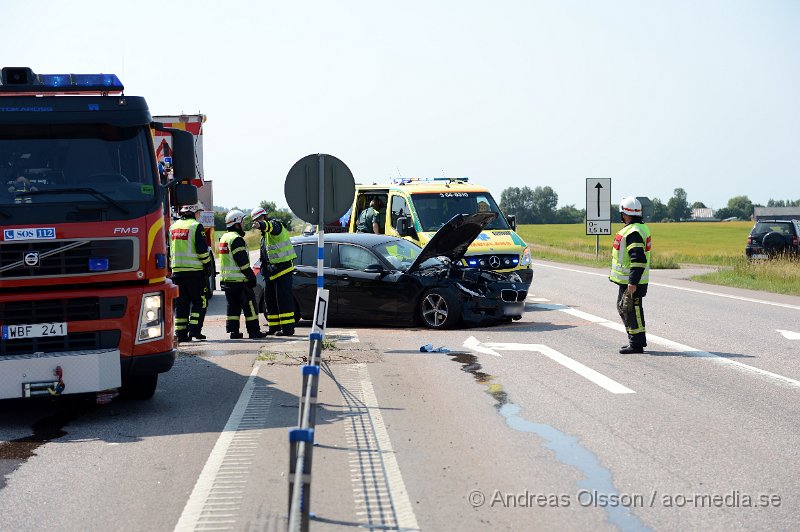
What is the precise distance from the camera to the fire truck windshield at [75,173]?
859 centimetres

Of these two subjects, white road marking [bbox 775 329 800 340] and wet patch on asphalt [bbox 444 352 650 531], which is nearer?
wet patch on asphalt [bbox 444 352 650 531]

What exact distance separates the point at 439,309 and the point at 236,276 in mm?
3075

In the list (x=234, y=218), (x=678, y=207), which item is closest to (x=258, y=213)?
(x=234, y=218)

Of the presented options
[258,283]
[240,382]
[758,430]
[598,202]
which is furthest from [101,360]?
[598,202]

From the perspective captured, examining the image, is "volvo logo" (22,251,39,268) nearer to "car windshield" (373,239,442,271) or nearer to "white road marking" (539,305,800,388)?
"white road marking" (539,305,800,388)

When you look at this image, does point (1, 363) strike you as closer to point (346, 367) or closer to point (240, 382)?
point (240, 382)

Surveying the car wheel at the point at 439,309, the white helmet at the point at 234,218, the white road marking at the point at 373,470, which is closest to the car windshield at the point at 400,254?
the car wheel at the point at 439,309

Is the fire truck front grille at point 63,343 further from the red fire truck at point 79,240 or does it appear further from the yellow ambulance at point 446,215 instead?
the yellow ambulance at point 446,215

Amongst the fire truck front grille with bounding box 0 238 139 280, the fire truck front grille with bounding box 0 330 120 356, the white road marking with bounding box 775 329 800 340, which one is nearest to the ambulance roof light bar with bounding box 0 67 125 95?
the fire truck front grille with bounding box 0 238 139 280

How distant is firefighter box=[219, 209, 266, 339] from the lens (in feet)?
47.2

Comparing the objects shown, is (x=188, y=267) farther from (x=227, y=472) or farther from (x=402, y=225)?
(x=227, y=472)

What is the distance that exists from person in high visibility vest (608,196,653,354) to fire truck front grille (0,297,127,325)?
642cm

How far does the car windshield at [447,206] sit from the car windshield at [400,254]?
2.18m

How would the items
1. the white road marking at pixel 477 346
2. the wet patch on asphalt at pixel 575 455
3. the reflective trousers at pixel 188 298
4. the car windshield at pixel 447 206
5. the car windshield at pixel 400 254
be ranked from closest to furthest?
the wet patch on asphalt at pixel 575 455, the white road marking at pixel 477 346, the reflective trousers at pixel 188 298, the car windshield at pixel 400 254, the car windshield at pixel 447 206
